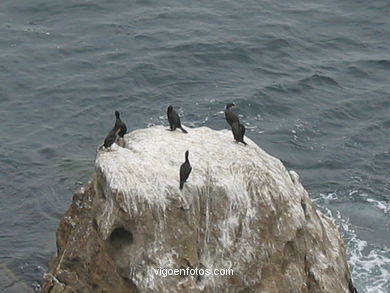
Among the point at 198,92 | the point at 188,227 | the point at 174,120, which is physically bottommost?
the point at 198,92

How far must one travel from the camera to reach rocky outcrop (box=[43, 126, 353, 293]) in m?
16.7

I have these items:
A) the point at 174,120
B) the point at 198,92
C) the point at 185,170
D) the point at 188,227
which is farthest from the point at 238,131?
the point at 198,92

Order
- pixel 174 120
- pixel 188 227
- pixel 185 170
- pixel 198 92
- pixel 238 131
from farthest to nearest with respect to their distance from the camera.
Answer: pixel 198 92
pixel 174 120
pixel 238 131
pixel 188 227
pixel 185 170

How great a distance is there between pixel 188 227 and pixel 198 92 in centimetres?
1610

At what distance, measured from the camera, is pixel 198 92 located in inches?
1284

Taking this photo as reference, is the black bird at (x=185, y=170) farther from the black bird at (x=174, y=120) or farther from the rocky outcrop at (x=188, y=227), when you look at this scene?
the black bird at (x=174, y=120)

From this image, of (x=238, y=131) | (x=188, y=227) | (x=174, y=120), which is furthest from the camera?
(x=174, y=120)

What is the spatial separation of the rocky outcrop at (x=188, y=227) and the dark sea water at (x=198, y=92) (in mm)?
4352

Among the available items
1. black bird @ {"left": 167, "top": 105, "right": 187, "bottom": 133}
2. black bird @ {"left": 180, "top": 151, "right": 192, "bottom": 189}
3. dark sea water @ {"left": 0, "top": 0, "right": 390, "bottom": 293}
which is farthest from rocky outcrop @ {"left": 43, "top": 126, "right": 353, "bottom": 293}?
dark sea water @ {"left": 0, "top": 0, "right": 390, "bottom": 293}

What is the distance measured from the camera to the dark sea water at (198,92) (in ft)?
82.5

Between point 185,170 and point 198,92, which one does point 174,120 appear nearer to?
point 185,170

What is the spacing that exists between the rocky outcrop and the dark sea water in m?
4.35

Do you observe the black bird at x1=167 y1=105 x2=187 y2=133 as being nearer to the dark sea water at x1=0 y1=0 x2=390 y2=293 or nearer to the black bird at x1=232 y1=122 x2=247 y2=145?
the black bird at x1=232 y1=122 x2=247 y2=145

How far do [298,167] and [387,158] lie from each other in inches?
117
